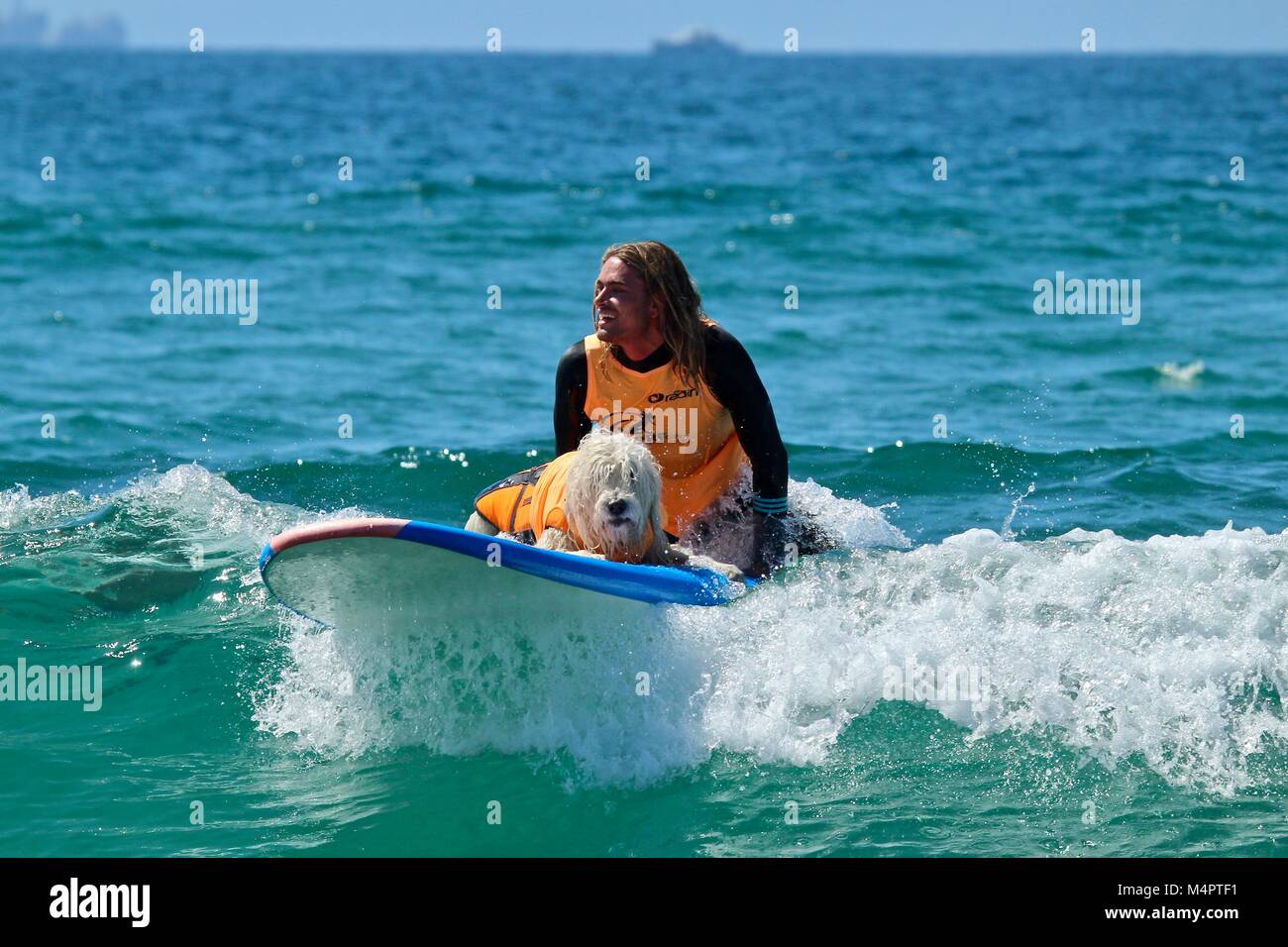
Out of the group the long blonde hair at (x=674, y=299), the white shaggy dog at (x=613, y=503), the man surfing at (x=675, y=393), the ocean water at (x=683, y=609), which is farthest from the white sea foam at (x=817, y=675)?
the long blonde hair at (x=674, y=299)

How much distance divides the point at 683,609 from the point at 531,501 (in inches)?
41.1

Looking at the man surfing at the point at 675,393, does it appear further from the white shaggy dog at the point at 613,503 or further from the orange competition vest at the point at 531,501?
the white shaggy dog at the point at 613,503

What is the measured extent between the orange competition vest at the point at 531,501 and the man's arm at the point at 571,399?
26cm

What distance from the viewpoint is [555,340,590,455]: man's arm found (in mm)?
7105

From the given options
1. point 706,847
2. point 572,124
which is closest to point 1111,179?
point 572,124

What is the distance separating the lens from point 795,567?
7.11 m

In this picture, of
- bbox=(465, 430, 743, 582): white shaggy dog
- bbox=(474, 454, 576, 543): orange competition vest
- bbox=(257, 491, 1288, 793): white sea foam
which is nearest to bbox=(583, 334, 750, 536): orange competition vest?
bbox=(474, 454, 576, 543): orange competition vest

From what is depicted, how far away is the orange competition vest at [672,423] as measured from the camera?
7.02 m

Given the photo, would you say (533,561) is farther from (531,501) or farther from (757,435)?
(757,435)

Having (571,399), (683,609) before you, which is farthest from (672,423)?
(683,609)

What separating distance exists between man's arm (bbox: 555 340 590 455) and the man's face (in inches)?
10.5

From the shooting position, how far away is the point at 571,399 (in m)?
7.16
